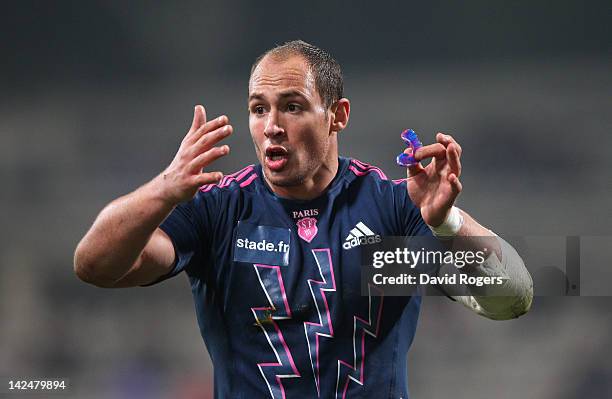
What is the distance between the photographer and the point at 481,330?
4316 mm

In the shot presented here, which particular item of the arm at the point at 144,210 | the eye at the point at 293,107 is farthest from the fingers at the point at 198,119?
the eye at the point at 293,107

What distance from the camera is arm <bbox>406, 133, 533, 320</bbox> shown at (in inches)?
71.7

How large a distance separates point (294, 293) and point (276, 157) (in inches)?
15.2

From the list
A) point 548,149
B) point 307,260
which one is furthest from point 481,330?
point 307,260

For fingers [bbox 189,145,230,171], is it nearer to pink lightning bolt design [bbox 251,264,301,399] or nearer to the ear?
pink lightning bolt design [bbox 251,264,301,399]

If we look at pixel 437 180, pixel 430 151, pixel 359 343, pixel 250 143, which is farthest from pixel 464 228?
pixel 250 143

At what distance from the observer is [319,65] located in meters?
2.16

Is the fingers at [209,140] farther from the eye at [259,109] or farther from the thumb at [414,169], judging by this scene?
the thumb at [414,169]

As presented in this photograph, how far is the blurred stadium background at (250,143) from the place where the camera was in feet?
14.1

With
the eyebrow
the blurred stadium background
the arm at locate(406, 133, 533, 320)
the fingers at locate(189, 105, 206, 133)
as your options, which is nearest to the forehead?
the eyebrow

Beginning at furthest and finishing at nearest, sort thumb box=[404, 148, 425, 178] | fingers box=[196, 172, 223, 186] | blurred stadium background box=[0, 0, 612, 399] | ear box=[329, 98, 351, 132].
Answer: blurred stadium background box=[0, 0, 612, 399], ear box=[329, 98, 351, 132], thumb box=[404, 148, 425, 178], fingers box=[196, 172, 223, 186]

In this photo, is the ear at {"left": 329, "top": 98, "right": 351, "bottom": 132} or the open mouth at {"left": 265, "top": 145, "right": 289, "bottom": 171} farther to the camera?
the ear at {"left": 329, "top": 98, "right": 351, "bottom": 132}

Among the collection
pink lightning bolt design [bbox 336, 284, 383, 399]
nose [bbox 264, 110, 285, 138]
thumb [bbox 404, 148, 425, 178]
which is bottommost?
pink lightning bolt design [bbox 336, 284, 383, 399]
